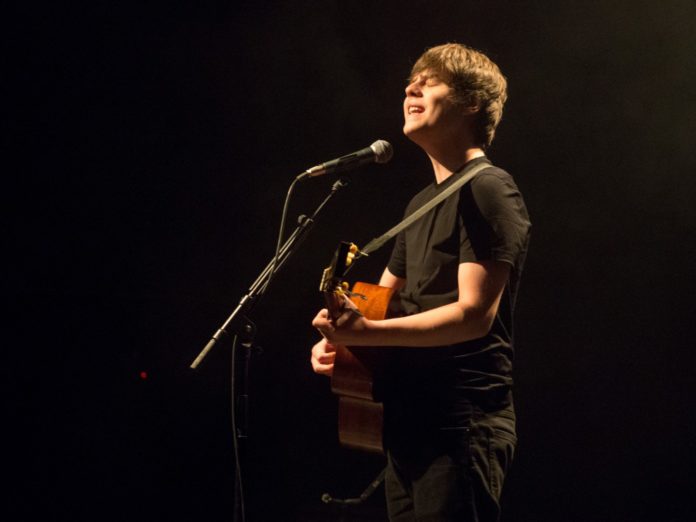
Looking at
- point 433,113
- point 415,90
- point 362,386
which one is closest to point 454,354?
point 362,386

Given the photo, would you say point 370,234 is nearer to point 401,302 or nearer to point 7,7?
point 401,302

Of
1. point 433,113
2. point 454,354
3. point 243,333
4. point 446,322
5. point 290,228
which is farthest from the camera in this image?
point 290,228

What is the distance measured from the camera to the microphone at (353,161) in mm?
2021

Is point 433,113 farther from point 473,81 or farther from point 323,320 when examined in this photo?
point 323,320

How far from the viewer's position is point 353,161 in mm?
2043

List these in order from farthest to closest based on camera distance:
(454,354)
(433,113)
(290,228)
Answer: (290,228) < (433,113) < (454,354)

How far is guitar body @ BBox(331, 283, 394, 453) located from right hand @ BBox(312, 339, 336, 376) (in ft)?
0.26

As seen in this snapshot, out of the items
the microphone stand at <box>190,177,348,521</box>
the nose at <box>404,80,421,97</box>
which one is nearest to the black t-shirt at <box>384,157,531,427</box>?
the nose at <box>404,80,421,97</box>

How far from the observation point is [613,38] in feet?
11.2

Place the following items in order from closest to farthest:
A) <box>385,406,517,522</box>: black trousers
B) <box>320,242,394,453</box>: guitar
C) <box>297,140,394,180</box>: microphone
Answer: <box>385,406,517,522</box>: black trousers
<box>320,242,394,453</box>: guitar
<box>297,140,394,180</box>: microphone

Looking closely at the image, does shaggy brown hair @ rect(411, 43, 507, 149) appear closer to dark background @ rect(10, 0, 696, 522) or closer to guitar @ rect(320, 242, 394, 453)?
guitar @ rect(320, 242, 394, 453)

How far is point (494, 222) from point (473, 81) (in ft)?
1.97

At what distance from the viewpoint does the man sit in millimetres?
1475

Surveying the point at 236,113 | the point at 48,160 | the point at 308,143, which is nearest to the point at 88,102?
the point at 48,160
